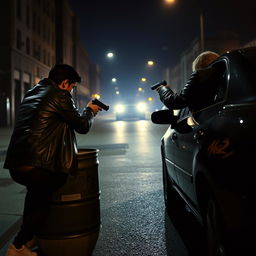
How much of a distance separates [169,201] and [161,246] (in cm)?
148

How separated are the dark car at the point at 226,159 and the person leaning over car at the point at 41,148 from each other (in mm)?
996

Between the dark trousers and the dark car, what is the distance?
1.12m

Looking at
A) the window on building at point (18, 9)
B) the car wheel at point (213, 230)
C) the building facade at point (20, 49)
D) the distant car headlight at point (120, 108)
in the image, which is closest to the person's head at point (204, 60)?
the car wheel at point (213, 230)

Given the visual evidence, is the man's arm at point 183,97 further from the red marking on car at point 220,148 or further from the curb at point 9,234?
the curb at point 9,234

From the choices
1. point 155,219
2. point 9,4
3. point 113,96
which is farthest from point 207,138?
point 113,96

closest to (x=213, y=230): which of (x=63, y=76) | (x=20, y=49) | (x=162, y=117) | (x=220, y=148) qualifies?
(x=220, y=148)

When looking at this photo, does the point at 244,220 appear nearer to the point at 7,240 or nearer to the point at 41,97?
the point at 41,97

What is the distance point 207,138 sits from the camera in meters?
3.12

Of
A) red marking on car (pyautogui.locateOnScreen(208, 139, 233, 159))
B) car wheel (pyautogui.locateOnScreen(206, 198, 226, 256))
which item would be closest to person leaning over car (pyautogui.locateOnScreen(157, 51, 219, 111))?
red marking on car (pyautogui.locateOnScreen(208, 139, 233, 159))

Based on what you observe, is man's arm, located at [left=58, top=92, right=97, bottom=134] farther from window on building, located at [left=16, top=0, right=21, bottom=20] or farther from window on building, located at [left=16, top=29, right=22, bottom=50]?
window on building, located at [left=16, top=0, right=21, bottom=20]

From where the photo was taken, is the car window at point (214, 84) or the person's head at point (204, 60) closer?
the car window at point (214, 84)

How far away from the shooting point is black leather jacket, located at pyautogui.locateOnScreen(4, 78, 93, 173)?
3.49 metres

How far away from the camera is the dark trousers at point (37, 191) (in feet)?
11.6

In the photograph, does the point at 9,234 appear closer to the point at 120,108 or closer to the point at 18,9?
the point at 18,9
